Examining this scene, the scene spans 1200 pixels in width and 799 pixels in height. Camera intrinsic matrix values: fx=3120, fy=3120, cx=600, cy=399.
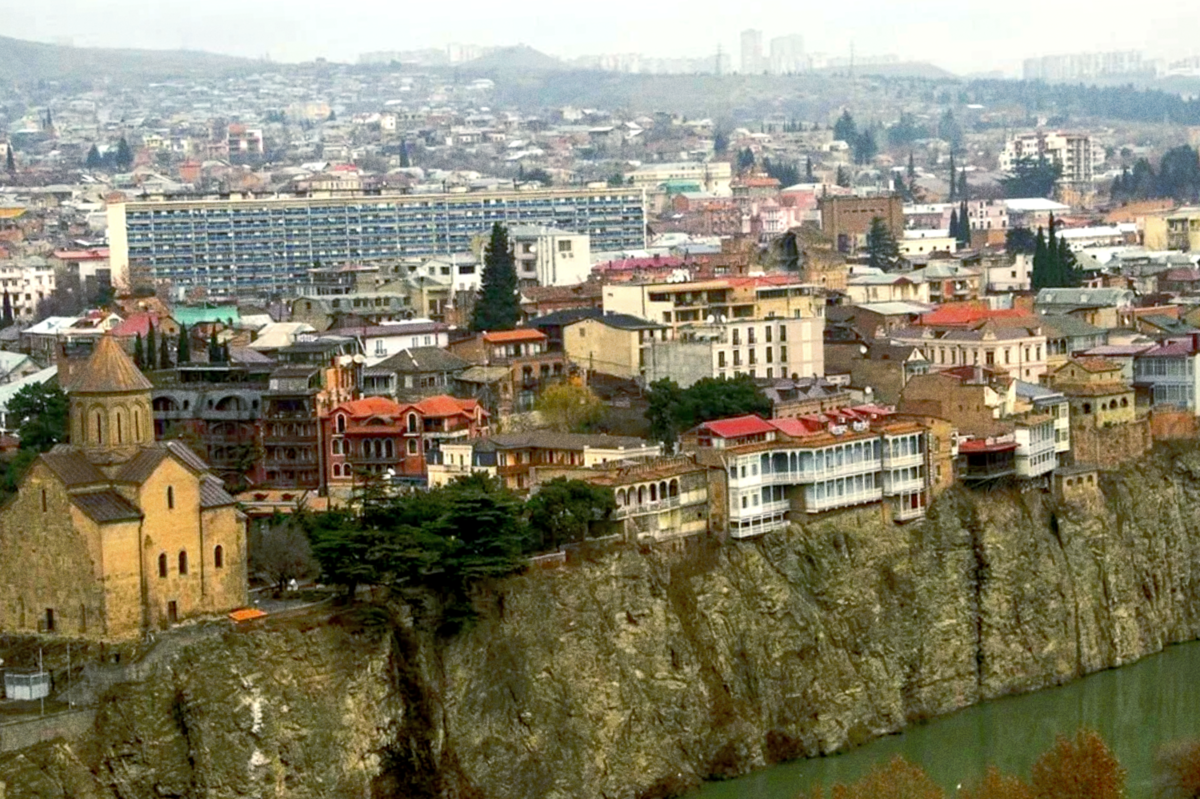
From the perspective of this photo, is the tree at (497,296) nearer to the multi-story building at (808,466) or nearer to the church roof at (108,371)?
the multi-story building at (808,466)

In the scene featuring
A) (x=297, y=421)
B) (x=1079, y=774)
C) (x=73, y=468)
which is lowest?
(x=1079, y=774)

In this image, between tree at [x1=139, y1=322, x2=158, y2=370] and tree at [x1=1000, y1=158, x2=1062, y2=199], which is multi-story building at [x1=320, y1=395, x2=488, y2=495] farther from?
tree at [x1=1000, y1=158, x2=1062, y2=199]

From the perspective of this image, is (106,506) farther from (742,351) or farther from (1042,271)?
(1042,271)

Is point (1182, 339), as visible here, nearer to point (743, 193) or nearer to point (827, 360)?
point (827, 360)

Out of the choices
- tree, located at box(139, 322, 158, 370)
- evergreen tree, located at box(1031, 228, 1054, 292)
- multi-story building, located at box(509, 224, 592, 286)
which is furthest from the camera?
multi-story building, located at box(509, 224, 592, 286)

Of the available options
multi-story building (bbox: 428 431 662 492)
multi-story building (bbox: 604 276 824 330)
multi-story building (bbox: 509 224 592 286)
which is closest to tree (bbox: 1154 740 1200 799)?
multi-story building (bbox: 428 431 662 492)

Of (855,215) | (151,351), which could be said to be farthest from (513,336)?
(855,215)

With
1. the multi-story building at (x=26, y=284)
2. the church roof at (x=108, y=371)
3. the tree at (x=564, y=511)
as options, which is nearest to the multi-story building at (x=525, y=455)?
the tree at (x=564, y=511)
